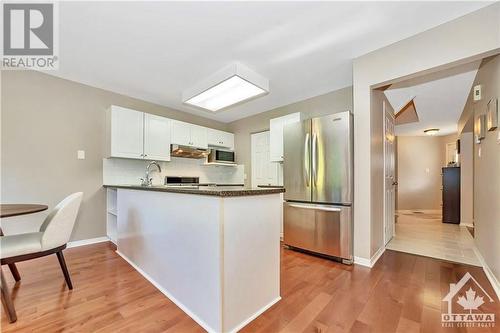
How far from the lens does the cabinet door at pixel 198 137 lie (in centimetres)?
448

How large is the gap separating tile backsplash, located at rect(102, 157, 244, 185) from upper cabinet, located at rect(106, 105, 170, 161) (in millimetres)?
348

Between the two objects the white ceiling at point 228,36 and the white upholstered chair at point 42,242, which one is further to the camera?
the white ceiling at point 228,36

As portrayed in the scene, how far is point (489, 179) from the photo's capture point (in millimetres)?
2189

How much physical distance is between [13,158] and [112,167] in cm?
113

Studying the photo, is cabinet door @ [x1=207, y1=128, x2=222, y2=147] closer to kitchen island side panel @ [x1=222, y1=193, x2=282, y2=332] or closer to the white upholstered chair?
the white upholstered chair

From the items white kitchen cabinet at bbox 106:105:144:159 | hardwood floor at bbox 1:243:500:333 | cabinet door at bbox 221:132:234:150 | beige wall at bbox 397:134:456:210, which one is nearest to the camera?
hardwood floor at bbox 1:243:500:333

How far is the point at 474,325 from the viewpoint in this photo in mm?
1525

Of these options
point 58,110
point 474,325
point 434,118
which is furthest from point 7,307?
point 434,118

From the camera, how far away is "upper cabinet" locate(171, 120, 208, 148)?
13.8ft

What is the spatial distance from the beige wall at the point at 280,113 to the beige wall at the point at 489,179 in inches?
57.3

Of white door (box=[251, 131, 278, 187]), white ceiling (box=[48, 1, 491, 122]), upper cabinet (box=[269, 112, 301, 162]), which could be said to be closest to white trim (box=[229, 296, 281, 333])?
white ceiling (box=[48, 1, 491, 122])

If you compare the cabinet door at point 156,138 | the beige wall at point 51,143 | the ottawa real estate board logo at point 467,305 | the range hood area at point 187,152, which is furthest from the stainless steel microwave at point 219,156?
the ottawa real estate board logo at point 467,305

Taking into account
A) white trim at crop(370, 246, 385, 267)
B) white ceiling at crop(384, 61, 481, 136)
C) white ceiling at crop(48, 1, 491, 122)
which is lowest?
white trim at crop(370, 246, 385, 267)

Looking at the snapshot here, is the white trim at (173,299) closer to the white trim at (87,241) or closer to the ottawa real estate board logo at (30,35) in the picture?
the white trim at (87,241)
